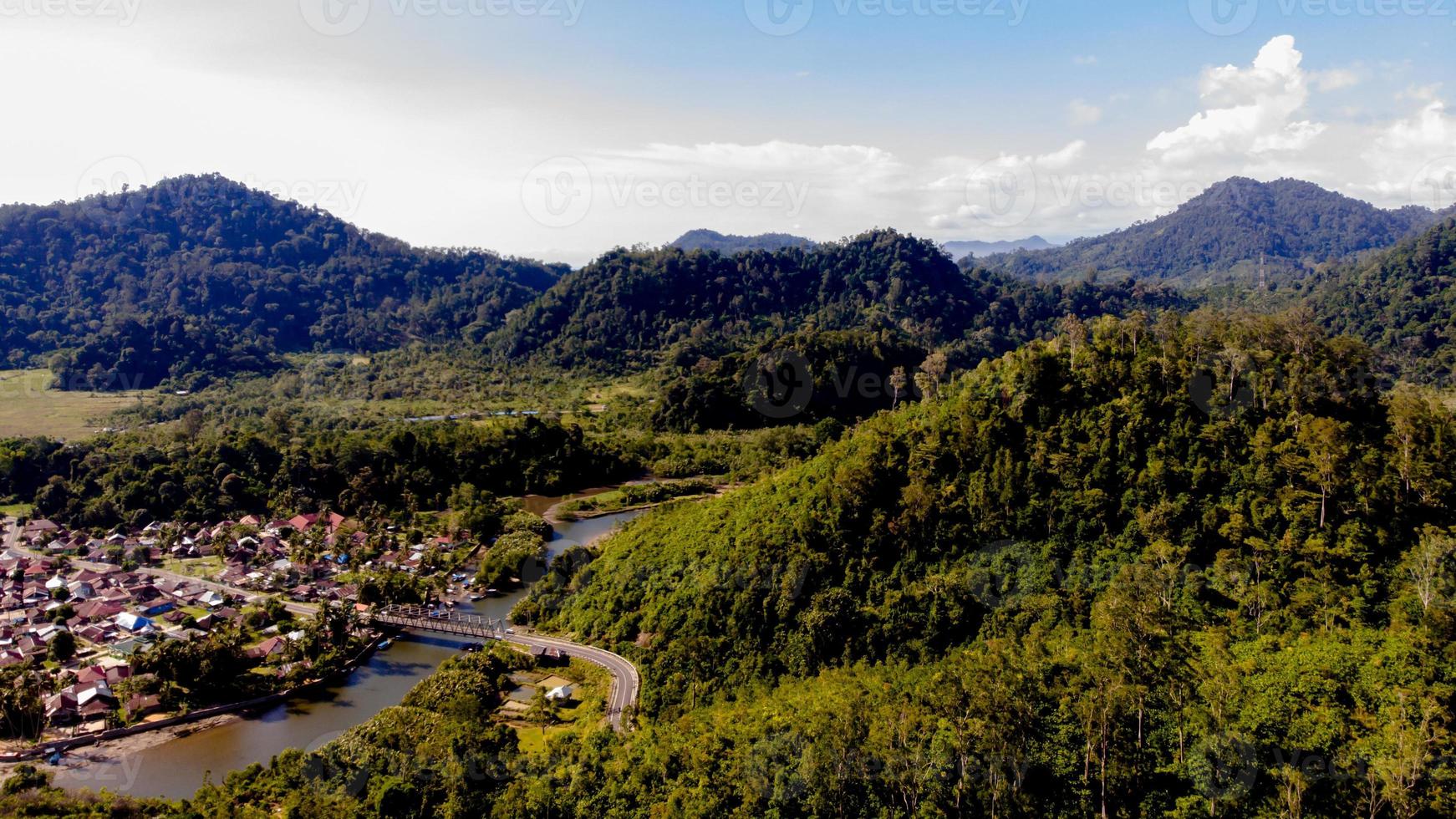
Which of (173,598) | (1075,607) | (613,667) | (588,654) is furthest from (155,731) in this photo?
(1075,607)

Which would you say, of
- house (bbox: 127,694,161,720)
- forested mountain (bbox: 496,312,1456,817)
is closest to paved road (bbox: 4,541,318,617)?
house (bbox: 127,694,161,720)

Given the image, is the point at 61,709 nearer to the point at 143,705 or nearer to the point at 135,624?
the point at 143,705

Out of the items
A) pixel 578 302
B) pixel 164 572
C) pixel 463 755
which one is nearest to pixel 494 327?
pixel 578 302

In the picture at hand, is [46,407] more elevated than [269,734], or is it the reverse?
[46,407]

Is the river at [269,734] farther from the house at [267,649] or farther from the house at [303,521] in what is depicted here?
the house at [303,521]

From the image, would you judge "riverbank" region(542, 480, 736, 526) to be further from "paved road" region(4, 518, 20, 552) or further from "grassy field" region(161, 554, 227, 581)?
"paved road" region(4, 518, 20, 552)

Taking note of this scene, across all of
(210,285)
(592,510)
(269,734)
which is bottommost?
(269,734)
